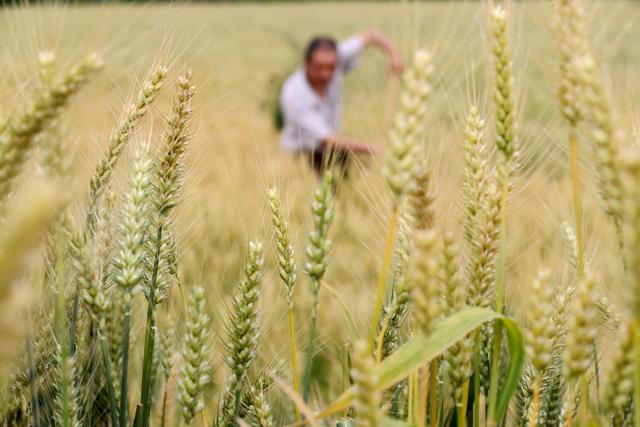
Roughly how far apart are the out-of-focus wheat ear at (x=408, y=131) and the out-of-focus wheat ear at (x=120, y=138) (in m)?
0.37

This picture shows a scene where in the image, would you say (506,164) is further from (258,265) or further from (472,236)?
(258,265)

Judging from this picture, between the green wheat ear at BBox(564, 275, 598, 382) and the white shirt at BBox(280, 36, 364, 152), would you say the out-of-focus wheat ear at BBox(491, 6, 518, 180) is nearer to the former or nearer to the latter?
the green wheat ear at BBox(564, 275, 598, 382)

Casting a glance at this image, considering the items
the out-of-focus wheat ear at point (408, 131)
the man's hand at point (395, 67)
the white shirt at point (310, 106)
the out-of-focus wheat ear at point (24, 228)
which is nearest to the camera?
the out-of-focus wheat ear at point (24, 228)

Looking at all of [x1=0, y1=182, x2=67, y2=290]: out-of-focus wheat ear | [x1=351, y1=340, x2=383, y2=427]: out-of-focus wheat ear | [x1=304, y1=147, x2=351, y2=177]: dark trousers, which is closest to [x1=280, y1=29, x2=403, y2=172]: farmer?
[x1=304, y1=147, x2=351, y2=177]: dark trousers

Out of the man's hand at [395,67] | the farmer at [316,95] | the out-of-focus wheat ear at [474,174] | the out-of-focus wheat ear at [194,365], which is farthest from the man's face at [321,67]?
the out-of-focus wheat ear at [194,365]

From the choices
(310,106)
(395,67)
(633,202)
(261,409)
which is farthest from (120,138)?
(310,106)

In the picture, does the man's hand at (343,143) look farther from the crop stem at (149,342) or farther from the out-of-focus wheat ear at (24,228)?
the out-of-focus wheat ear at (24,228)

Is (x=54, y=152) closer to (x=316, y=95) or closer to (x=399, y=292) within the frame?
(x=399, y=292)

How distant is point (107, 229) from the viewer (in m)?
0.90

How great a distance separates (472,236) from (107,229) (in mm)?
450

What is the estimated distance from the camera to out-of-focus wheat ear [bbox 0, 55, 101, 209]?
59 centimetres

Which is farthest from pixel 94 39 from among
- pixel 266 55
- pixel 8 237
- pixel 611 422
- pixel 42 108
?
pixel 266 55

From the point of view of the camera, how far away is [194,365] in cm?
76

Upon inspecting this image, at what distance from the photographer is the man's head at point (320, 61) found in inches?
179
